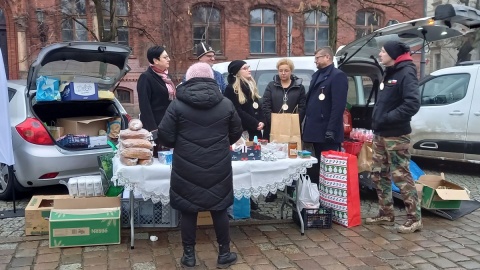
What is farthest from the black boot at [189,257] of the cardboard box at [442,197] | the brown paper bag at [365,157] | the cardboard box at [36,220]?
the cardboard box at [442,197]

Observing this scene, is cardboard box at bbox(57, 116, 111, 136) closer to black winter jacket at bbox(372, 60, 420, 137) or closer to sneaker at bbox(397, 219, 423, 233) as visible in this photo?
black winter jacket at bbox(372, 60, 420, 137)

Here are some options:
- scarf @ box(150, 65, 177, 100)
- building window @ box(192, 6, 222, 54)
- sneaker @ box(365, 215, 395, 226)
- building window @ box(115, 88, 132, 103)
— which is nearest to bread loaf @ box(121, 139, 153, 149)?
scarf @ box(150, 65, 177, 100)

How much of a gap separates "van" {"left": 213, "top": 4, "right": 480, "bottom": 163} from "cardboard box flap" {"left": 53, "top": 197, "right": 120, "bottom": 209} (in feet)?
10.1

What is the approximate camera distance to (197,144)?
3.54 meters

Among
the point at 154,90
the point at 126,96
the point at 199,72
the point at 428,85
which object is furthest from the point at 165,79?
the point at 126,96

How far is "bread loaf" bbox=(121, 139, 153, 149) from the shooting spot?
13.3 feet

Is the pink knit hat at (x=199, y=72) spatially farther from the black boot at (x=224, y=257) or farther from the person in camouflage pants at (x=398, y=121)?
the person in camouflage pants at (x=398, y=121)

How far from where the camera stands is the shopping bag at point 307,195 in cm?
468

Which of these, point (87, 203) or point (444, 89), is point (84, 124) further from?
point (444, 89)

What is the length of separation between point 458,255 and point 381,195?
3.29 ft

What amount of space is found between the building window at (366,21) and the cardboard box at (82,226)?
1632cm

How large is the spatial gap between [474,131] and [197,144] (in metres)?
5.27

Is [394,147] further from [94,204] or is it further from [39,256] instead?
[39,256]

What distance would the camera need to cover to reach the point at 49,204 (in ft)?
15.4
